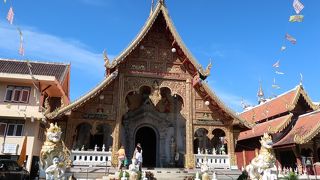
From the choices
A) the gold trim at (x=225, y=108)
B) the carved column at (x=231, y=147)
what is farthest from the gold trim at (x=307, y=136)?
the carved column at (x=231, y=147)

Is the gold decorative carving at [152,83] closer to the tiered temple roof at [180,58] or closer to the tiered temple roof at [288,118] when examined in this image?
the tiered temple roof at [180,58]

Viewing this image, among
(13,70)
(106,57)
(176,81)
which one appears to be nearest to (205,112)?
(176,81)

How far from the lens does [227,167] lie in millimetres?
15289

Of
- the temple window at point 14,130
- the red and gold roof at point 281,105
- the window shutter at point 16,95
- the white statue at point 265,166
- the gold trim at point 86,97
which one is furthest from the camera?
the red and gold roof at point 281,105

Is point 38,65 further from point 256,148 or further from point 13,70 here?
point 256,148

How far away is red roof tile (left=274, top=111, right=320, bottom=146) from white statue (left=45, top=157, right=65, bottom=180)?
13.7 metres

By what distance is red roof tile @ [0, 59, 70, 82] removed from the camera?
66.5ft

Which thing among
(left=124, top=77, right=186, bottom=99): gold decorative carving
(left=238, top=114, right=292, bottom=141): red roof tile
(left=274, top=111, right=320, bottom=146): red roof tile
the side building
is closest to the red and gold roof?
(left=238, top=114, right=292, bottom=141): red roof tile

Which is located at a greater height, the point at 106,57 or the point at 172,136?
the point at 106,57

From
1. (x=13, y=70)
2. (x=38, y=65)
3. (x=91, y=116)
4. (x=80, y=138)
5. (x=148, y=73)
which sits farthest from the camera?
(x=38, y=65)

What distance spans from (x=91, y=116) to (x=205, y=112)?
5599 mm

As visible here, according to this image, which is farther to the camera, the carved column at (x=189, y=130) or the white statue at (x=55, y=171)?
the carved column at (x=189, y=130)

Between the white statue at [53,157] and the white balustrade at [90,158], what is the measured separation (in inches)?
176

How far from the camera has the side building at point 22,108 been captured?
60.4ft
